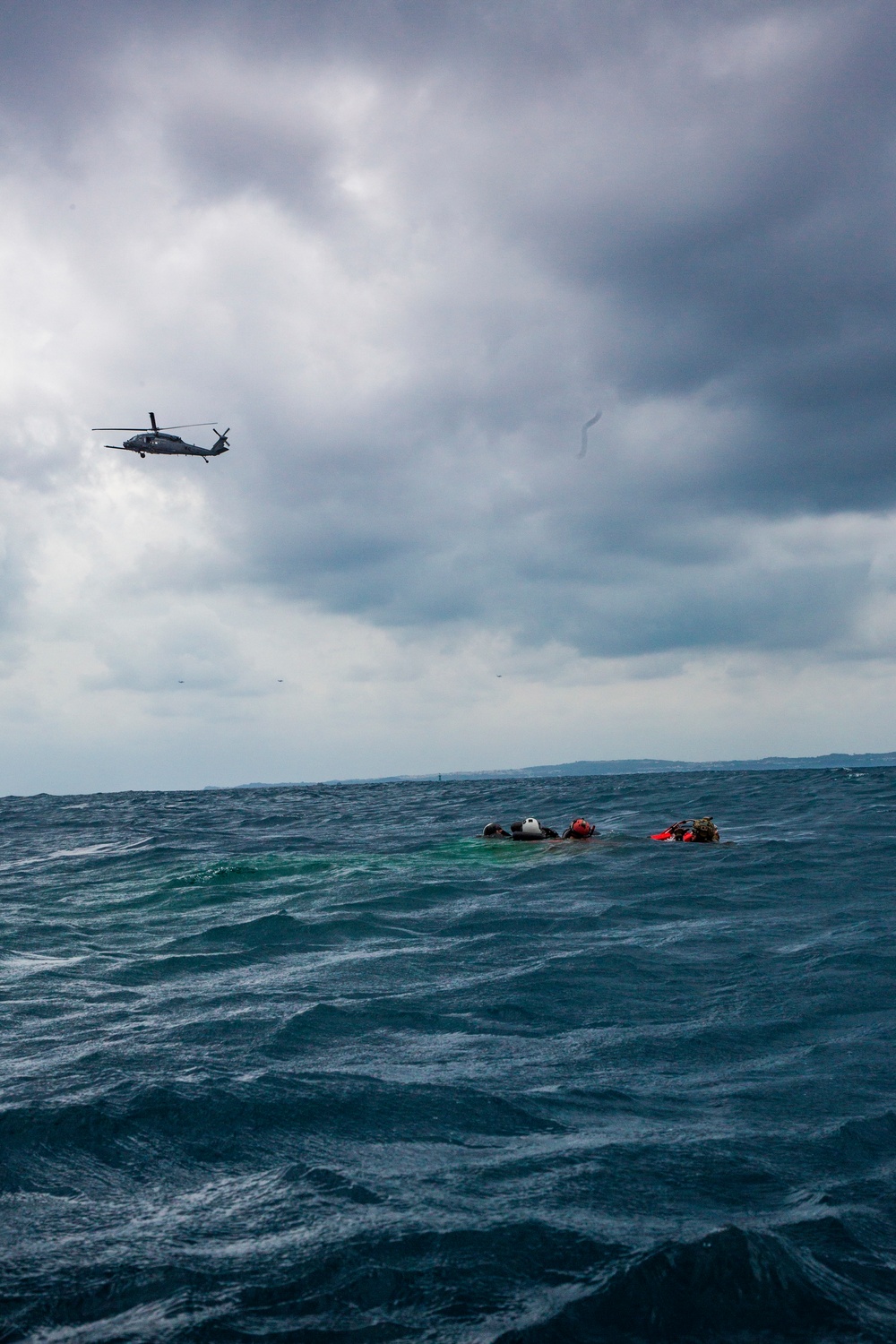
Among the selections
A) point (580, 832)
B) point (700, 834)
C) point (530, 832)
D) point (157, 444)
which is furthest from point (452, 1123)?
point (157, 444)

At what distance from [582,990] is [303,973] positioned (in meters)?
3.95

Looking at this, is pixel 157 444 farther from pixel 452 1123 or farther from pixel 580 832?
pixel 452 1123

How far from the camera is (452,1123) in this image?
7.22 m

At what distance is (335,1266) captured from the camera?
5039 millimetres

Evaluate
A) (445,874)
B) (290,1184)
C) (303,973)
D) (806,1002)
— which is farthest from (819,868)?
(290,1184)

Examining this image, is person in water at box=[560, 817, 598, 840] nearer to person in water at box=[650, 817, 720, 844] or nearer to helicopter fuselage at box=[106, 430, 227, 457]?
person in water at box=[650, 817, 720, 844]

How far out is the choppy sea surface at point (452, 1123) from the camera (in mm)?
4785

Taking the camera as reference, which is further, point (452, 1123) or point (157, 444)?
point (157, 444)

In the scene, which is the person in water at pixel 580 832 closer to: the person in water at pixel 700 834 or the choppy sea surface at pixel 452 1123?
the person in water at pixel 700 834

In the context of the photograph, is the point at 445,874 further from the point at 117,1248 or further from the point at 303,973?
the point at 117,1248

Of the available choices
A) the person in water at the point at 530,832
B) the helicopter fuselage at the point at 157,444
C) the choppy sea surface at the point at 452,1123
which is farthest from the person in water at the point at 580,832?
the helicopter fuselage at the point at 157,444

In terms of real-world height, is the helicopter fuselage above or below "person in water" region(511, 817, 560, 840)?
above

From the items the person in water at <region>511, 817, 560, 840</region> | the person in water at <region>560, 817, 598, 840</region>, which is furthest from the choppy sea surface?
the person in water at <region>511, 817, 560, 840</region>

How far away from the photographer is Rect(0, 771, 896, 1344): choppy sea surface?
479 cm
